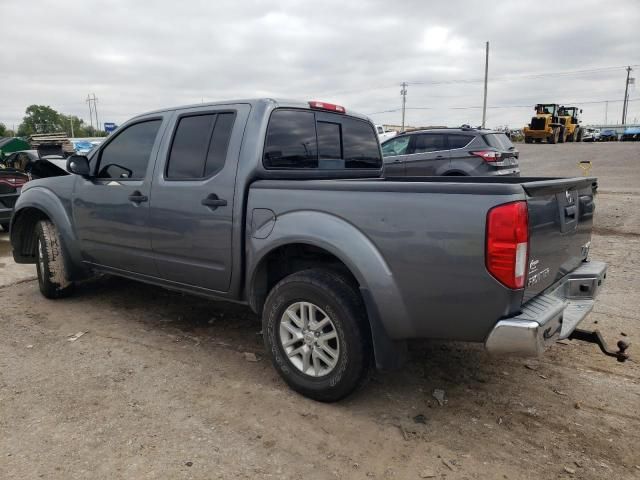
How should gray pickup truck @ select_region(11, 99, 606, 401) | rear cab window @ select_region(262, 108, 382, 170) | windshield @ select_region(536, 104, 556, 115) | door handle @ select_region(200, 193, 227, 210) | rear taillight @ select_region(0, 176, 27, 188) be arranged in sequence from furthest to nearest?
windshield @ select_region(536, 104, 556, 115)
rear taillight @ select_region(0, 176, 27, 188)
rear cab window @ select_region(262, 108, 382, 170)
door handle @ select_region(200, 193, 227, 210)
gray pickup truck @ select_region(11, 99, 606, 401)

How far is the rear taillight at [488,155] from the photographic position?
9969mm

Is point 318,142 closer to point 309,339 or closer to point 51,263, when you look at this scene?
point 309,339

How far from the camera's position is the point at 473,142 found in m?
10.2

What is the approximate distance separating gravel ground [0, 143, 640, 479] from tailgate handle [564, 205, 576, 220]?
1162 mm

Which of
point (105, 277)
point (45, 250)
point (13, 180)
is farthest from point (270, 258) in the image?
point (13, 180)

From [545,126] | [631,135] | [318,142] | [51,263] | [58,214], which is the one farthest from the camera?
[631,135]

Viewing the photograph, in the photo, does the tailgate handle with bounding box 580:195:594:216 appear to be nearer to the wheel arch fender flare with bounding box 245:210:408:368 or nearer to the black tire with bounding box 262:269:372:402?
the wheel arch fender flare with bounding box 245:210:408:368

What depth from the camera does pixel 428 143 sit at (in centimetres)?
1088

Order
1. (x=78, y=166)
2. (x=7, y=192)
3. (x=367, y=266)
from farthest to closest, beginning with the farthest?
(x=7, y=192)
(x=78, y=166)
(x=367, y=266)

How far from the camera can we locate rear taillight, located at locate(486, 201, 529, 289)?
2.36 meters

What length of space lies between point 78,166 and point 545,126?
37650 millimetres

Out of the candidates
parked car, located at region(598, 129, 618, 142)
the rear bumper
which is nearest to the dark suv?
the rear bumper

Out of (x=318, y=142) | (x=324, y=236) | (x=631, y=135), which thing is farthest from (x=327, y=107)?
(x=631, y=135)

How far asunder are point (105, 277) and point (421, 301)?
4741 millimetres
